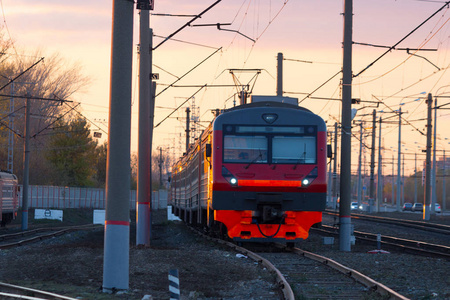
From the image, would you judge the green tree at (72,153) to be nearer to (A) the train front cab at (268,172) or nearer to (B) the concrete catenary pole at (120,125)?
(A) the train front cab at (268,172)

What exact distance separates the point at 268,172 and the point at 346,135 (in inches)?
150

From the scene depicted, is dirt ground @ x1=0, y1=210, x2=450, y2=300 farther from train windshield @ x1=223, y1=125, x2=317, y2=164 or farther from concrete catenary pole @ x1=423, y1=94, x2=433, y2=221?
concrete catenary pole @ x1=423, y1=94, x2=433, y2=221

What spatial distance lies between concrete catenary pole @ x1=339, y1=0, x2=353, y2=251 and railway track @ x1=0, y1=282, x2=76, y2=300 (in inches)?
461

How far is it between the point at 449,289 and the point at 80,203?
56.2m

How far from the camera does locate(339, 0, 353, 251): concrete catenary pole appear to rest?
21.1 meters

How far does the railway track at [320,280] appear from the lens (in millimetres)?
11047

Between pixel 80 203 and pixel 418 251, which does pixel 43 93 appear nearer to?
pixel 80 203

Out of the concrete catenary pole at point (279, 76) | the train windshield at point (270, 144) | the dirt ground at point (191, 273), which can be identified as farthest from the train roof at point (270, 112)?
the concrete catenary pole at point (279, 76)

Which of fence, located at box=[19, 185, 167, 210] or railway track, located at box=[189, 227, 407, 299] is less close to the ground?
fence, located at box=[19, 185, 167, 210]

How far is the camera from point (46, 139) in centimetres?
7244

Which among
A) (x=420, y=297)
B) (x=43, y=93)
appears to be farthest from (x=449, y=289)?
(x=43, y=93)

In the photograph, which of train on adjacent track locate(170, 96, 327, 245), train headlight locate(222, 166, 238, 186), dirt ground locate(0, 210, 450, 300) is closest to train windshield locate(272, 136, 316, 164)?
train on adjacent track locate(170, 96, 327, 245)

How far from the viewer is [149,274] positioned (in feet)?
44.2

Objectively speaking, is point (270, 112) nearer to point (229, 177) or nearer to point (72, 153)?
point (229, 177)
